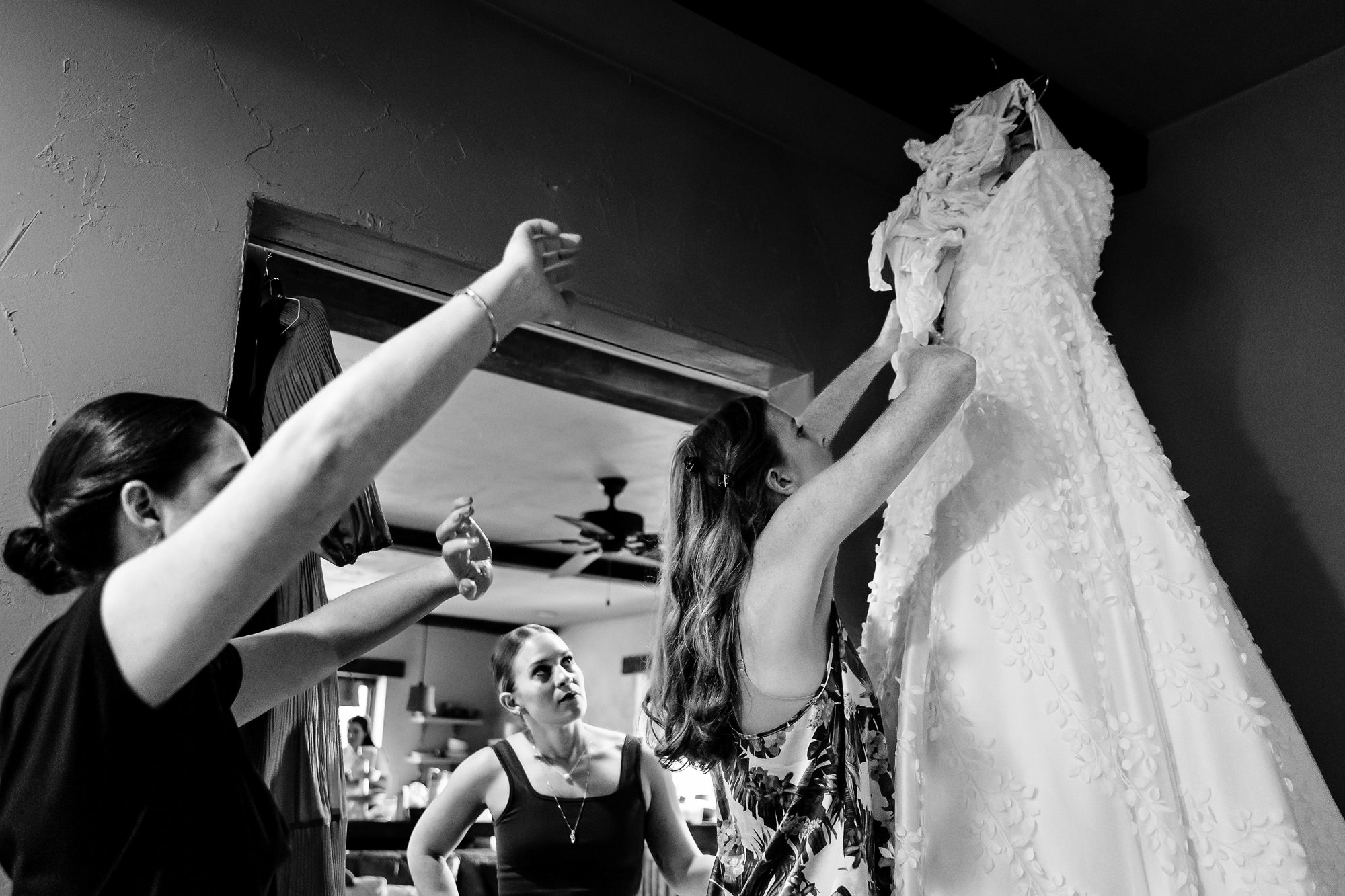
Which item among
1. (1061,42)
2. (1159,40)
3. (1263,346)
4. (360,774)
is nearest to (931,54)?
(1061,42)

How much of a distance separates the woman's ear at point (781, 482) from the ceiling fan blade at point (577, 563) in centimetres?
463

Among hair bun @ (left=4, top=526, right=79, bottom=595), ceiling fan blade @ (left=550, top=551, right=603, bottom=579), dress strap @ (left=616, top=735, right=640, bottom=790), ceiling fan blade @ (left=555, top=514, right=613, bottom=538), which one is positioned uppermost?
ceiling fan blade @ (left=555, top=514, right=613, bottom=538)

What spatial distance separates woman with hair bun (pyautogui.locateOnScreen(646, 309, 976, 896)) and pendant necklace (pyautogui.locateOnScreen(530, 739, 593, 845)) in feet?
2.78

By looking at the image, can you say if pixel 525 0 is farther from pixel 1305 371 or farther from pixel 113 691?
pixel 1305 371

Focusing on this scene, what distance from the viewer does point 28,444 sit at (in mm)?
1403

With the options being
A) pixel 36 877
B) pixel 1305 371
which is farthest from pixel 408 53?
pixel 1305 371

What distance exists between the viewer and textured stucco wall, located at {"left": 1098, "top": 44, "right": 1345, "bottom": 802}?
2.05 metres

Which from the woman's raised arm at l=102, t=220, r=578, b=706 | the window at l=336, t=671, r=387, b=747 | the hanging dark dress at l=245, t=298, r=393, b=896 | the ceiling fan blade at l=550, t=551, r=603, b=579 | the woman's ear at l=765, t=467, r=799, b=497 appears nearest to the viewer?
the woman's raised arm at l=102, t=220, r=578, b=706

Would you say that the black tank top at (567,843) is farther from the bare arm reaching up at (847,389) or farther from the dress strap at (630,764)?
the bare arm reaching up at (847,389)

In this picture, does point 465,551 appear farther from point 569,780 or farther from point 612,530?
point 612,530

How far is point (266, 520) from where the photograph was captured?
759 millimetres

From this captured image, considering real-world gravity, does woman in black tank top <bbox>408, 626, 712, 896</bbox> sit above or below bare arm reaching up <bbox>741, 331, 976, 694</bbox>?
below

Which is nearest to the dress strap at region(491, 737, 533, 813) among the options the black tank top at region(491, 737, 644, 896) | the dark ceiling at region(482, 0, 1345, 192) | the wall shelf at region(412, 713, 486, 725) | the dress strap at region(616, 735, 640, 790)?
the black tank top at region(491, 737, 644, 896)

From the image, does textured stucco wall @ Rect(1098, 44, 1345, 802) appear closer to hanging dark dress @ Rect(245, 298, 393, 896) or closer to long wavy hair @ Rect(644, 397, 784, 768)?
long wavy hair @ Rect(644, 397, 784, 768)
